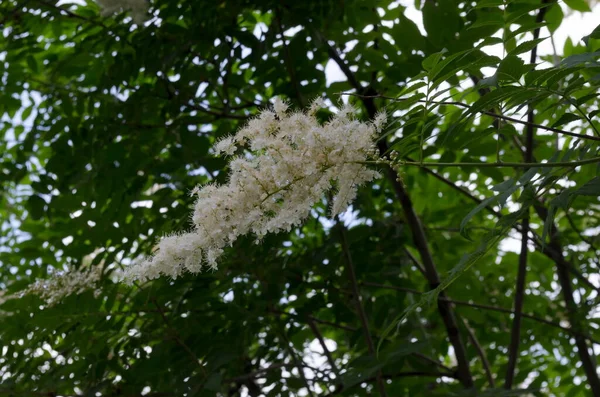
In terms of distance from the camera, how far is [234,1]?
261 cm

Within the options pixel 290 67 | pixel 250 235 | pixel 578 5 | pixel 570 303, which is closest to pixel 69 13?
pixel 290 67

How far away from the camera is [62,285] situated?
239 centimetres

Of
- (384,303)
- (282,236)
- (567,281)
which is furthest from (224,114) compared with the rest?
(567,281)

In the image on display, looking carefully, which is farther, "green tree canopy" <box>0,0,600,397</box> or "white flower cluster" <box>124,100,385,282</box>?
"green tree canopy" <box>0,0,600,397</box>

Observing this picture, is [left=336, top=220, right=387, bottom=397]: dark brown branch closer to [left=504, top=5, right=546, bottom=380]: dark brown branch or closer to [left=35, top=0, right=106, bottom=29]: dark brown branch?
[left=504, top=5, right=546, bottom=380]: dark brown branch

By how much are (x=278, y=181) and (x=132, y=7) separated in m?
1.56

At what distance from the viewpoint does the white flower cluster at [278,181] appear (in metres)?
1.25

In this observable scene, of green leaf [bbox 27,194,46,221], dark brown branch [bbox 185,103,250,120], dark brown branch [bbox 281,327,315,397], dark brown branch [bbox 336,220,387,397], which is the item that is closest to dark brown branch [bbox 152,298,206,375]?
dark brown branch [bbox 281,327,315,397]

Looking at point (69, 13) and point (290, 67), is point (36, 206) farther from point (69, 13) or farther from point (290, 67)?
point (290, 67)

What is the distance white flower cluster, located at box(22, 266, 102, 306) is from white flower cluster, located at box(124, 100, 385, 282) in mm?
1084

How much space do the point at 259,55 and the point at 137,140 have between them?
571mm

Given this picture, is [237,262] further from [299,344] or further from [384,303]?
[299,344]

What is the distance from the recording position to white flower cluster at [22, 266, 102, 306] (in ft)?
7.67

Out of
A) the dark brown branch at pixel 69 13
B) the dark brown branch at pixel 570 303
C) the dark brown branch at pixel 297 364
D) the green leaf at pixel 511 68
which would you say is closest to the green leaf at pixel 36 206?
the dark brown branch at pixel 69 13
